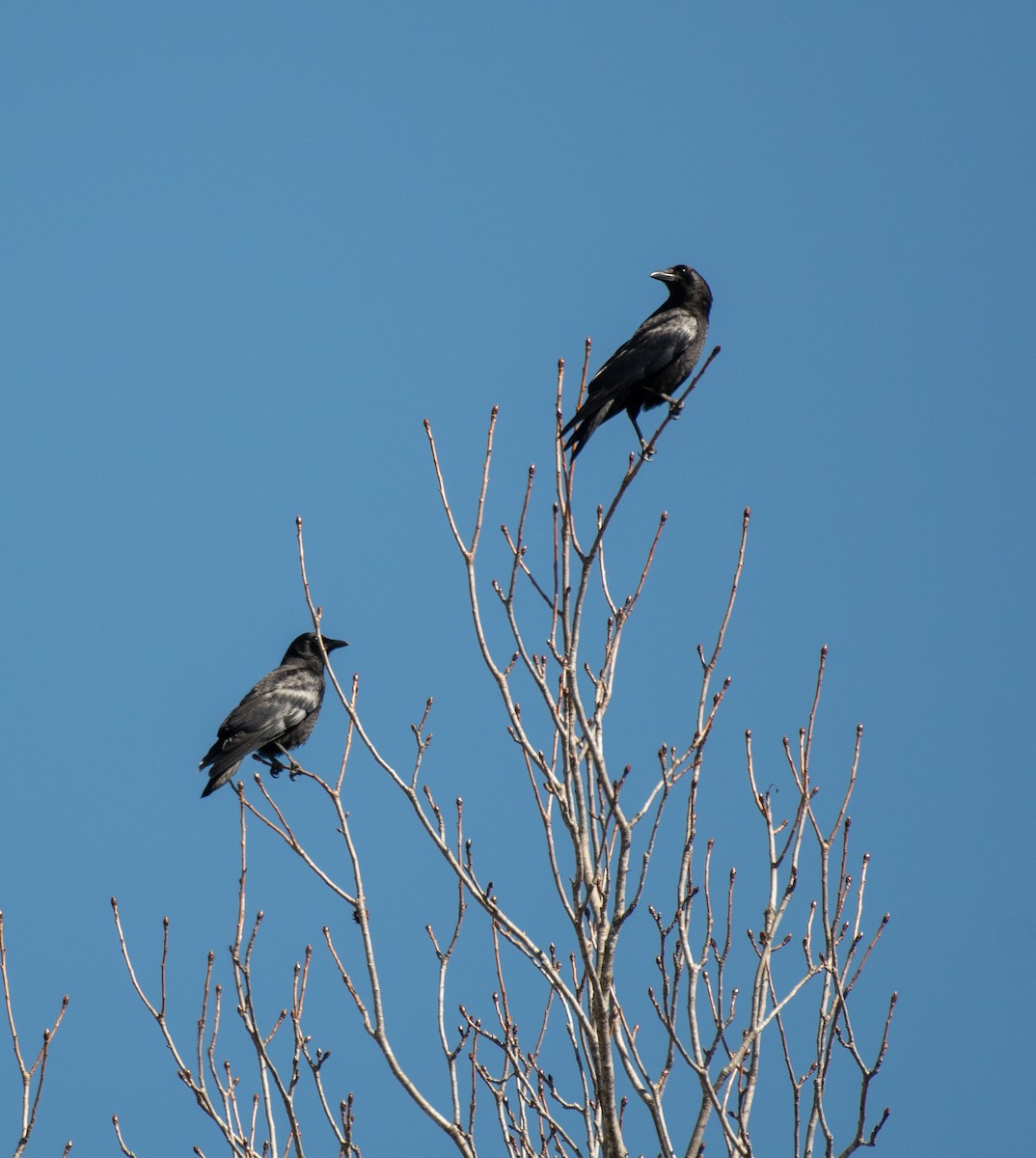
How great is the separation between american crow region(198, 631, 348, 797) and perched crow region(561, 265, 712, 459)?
2.64 meters

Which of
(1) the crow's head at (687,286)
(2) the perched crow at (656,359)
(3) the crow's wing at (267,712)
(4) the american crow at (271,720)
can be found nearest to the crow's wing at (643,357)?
(2) the perched crow at (656,359)

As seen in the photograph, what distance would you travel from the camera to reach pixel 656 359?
31.6ft

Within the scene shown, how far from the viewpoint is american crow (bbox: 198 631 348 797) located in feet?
34.7

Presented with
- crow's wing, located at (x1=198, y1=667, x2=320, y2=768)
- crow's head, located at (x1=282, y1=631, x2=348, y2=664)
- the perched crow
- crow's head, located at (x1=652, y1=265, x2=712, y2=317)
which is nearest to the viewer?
the perched crow

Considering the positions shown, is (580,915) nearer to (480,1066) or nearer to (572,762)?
(572,762)

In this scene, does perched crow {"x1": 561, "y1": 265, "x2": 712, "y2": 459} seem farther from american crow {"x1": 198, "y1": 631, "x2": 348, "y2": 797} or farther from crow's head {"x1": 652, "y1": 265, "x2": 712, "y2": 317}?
american crow {"x1": 198, "y1": 631, "x2": 348, "y2": 797}

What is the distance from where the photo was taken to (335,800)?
5.57 m

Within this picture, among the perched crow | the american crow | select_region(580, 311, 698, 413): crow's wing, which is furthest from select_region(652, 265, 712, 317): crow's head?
the american crow

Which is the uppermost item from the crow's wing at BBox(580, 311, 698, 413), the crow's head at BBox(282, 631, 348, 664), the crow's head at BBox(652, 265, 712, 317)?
the crow's head at BBox(652, 265, 712, 317)

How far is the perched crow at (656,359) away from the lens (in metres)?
9.14

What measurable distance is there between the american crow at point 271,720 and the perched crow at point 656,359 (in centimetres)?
264

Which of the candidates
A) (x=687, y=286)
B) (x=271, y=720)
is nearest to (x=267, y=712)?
(x=271, y=720)

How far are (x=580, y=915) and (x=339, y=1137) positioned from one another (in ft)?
3.92

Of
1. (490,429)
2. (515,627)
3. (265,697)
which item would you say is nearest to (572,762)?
(515,627)
